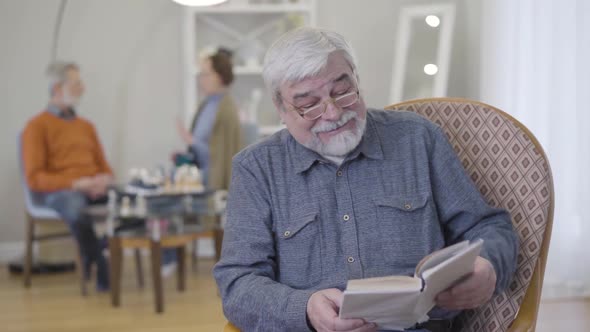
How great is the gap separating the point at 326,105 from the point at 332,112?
0.07 ft

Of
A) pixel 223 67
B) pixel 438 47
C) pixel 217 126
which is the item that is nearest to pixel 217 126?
pixel 217 126

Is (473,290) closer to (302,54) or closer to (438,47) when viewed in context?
(302,54)

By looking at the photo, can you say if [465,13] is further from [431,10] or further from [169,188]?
[169,188]

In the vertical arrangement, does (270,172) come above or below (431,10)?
below

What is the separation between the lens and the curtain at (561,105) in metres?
3.54

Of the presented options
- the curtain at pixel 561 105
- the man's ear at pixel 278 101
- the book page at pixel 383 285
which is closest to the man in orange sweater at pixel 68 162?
the curtain at pixel 561 105

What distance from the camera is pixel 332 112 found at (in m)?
1.61

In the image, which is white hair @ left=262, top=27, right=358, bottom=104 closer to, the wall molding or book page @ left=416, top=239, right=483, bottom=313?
book page @ left=416, top=239, right=483, bottom=313

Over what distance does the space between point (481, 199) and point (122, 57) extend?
4.45m

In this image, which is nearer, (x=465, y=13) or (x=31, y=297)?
(x=31, y=297)

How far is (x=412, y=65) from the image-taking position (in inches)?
208

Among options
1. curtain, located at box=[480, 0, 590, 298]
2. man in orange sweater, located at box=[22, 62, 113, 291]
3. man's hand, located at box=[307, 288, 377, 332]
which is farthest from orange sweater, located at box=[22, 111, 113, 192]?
man's hand, located at box=[307, 288, 377, 332]

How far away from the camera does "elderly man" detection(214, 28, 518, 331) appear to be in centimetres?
156

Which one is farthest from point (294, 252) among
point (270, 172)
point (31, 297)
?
point (31, 297)
